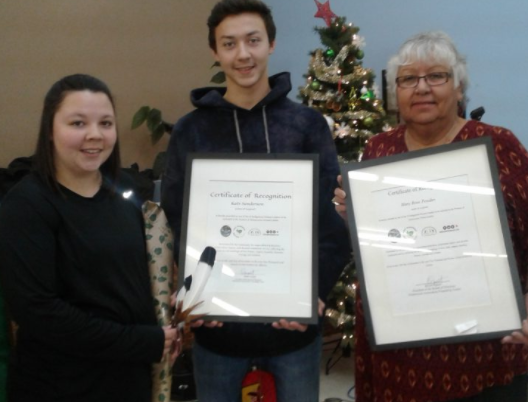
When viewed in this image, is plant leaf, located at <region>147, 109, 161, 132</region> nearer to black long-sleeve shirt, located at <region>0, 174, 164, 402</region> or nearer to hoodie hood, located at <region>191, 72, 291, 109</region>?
hoodie hood, located at <region>191, 72, 291, 109</region>

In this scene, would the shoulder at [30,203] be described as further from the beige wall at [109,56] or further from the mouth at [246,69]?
the beige wall at [109,56]

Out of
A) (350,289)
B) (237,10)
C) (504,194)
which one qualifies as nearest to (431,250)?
(504,194)

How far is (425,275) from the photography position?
1.48 meters

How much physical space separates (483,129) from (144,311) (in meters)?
1.03

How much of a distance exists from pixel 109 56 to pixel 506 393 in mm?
3911

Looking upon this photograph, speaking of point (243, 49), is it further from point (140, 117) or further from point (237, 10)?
point (140, 117)

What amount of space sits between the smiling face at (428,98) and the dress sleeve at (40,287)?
3.14ft

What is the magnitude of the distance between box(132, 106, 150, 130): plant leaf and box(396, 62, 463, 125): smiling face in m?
3.19

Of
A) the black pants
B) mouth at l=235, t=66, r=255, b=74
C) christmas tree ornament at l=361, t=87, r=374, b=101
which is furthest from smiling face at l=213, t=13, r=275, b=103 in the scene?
christmas tree ornament at l=361, t=87, r=374, b=101

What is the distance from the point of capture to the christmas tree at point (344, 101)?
11.7ft

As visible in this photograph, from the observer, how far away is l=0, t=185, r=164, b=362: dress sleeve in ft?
4.37

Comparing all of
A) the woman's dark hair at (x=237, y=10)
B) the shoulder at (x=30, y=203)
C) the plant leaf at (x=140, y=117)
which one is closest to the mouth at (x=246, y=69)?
the woman's dark hair at (x=237, y=10)

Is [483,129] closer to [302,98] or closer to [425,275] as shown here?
[425,275]

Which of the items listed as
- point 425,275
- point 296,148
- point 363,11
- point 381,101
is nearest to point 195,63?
point 363,11
